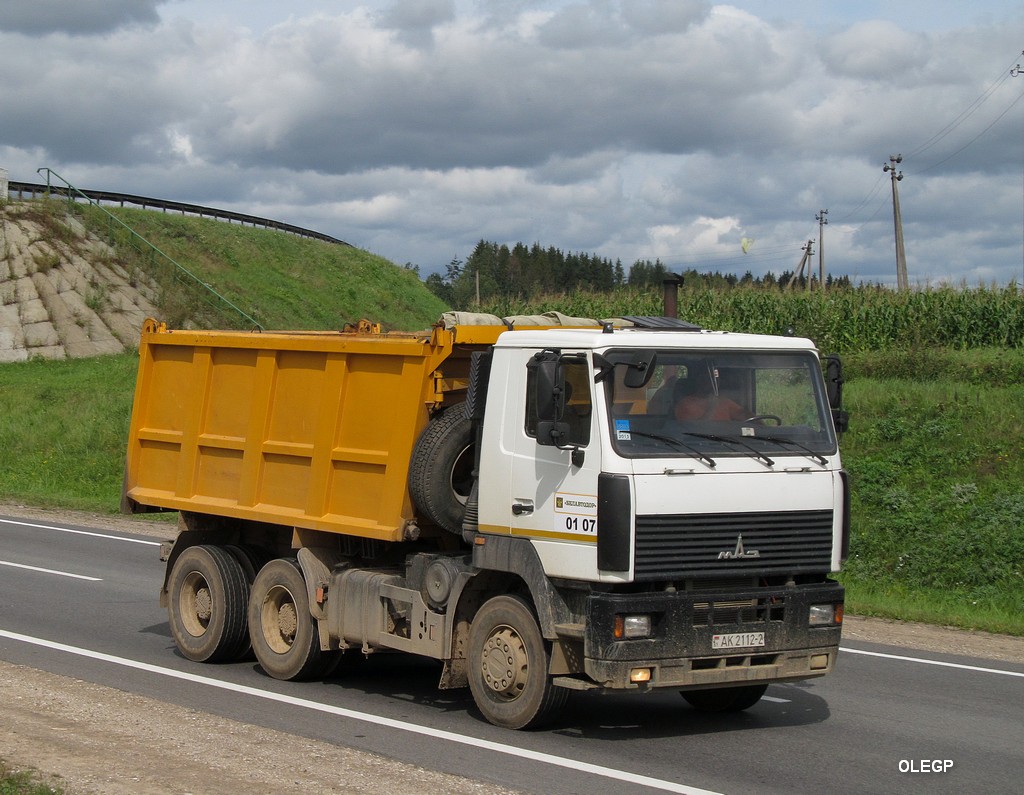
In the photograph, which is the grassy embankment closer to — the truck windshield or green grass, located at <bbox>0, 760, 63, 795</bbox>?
the truck windshield

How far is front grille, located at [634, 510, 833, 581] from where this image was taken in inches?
312

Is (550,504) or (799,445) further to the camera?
(799,445)

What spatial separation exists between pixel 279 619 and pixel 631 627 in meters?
3.77

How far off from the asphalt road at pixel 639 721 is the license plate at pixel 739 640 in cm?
65

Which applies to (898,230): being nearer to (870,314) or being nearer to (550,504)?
(870,314)

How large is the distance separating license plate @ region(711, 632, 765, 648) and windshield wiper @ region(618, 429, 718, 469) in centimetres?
106

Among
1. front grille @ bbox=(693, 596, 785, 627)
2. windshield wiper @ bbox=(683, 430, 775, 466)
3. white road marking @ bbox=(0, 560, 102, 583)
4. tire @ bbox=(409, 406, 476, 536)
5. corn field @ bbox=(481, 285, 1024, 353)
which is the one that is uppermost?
corn field @ bbox=(481, 285, 1024, 353)

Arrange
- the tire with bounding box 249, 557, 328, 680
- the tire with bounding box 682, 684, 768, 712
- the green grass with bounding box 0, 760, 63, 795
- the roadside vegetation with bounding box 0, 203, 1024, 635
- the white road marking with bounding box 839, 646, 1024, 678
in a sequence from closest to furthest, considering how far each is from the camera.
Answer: the green grass with bounding box 0, 760, 63, 795 → the tire with bounding box 682, 684, 768, 712 → the tire with bounding box 249, 557, 328, 680 → the white road marking with bounding box 839, 646, 1024, 678 → the roadside vegetation with bounding box 0, 203, 1024, 635

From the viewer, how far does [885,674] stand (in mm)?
11062

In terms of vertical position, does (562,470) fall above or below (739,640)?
above

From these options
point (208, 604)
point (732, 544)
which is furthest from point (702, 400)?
point (208, 604)

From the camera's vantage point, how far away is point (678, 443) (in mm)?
8188

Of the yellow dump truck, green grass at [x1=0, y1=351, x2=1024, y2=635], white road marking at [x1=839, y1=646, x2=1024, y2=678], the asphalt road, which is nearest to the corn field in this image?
green grass at [x1=0, y1=351, x2=1024, y2=635]

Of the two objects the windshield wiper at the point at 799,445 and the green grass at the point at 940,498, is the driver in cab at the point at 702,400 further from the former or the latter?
the green grass at the point at 940,498
